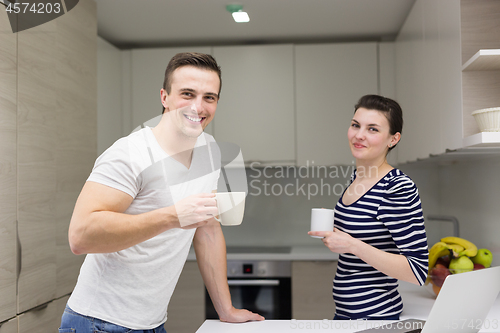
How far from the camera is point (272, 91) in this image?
9.69 ft

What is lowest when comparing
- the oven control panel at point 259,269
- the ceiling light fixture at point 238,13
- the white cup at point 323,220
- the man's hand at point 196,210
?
the oven control panel at point 259,269

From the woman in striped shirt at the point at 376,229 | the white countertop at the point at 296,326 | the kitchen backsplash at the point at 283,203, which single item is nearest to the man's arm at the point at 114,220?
the white countertop at the point at 296,326

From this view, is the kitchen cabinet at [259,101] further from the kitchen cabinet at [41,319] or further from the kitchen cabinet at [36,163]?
the kitchen cabinet at [41,319]

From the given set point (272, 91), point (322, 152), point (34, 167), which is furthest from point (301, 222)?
point (34, 167)

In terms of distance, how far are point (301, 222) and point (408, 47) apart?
1514 millimetres

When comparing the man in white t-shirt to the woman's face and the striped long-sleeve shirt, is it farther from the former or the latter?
the woman's face

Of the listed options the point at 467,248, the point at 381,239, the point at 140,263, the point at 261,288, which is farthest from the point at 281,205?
the point at 140,263

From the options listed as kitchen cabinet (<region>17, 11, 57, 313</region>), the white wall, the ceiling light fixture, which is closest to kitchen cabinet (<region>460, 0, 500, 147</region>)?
the ceiling light fixture

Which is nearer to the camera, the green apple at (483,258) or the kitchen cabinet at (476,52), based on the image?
the kitchen cabinet at (476,52)

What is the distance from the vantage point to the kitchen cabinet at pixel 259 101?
2.94 m

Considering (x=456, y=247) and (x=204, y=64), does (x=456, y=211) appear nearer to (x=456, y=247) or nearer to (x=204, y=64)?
(x=456, y=247)

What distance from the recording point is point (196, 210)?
Answer: 3.23 feet

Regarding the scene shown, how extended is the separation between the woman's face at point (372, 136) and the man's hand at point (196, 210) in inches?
26.5

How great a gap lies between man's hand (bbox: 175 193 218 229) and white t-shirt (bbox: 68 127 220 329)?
0.16 m
